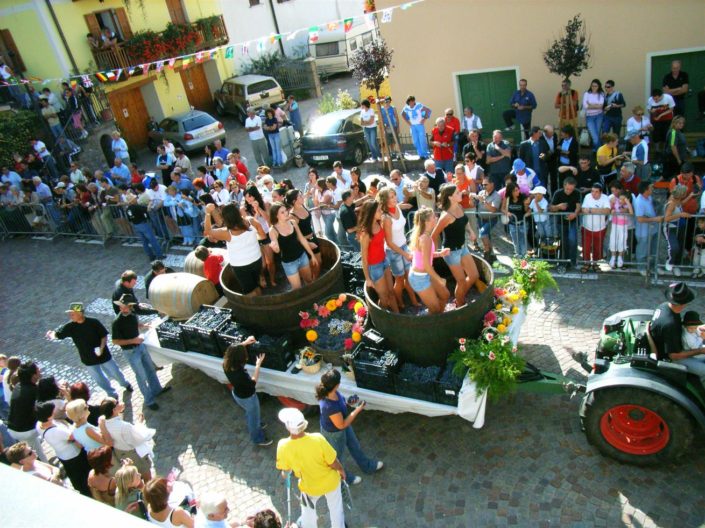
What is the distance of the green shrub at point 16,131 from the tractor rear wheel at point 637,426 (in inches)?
730

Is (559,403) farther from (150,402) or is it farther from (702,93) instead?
(702,93)

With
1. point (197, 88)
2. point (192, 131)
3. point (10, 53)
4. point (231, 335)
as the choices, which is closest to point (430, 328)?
point (231, 335)

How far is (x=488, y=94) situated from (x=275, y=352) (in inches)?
414

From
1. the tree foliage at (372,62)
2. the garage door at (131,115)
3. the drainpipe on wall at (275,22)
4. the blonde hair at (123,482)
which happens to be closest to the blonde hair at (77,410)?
the blonde hair at (123,482)

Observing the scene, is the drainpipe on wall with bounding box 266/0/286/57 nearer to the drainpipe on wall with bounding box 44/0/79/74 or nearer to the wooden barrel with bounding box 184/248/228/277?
the drainpipe on wall with bounding box 44/0/79/74

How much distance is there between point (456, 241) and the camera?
661 cm

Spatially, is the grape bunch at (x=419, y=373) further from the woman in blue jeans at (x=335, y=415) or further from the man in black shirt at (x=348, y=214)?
Result: the man in black shirt at (x=348, y=214)

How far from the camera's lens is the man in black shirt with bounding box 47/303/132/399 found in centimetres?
724

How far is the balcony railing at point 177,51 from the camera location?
21141 millimetres

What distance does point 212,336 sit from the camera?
7137mm

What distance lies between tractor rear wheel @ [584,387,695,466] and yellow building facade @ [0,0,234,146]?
19.8m

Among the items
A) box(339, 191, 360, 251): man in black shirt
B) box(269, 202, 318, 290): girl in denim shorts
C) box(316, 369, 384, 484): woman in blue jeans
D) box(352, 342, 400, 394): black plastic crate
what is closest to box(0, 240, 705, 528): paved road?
box(316, 369, 384, 484): woman in blue jeans

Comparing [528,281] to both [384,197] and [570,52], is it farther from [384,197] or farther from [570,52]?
[570,52]

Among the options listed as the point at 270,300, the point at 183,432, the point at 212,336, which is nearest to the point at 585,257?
the point at 270,300
